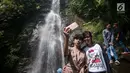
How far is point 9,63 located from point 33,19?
6.87m

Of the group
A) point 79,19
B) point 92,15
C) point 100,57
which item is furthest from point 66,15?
point 100,57

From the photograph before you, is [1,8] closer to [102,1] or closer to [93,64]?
[102,1]

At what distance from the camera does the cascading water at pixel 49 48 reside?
1853cm

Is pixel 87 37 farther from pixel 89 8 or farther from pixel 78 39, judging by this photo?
pixel 89 8

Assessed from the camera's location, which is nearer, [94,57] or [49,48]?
[94,57]

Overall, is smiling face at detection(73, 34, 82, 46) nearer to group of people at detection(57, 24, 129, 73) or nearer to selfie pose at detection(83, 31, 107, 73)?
group of people at detection(57, 24, 129, 73)

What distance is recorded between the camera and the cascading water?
18.5 meters

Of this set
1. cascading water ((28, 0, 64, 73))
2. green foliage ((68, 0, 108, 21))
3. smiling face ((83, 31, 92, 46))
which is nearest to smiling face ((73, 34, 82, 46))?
smiling face ((83, 31, 92, 46))

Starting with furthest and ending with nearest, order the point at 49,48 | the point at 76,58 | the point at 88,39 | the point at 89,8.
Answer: the point at 49,48
the point at 89,8
the point at 88,39
the point at 76,58

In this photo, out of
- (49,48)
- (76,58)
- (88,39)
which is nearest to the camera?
(76,58)

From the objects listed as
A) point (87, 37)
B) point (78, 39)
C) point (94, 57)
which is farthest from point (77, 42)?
point (94, 57)

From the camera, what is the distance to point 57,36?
21.2 m

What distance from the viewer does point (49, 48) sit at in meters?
19.9

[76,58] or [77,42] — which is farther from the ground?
[77,42]
